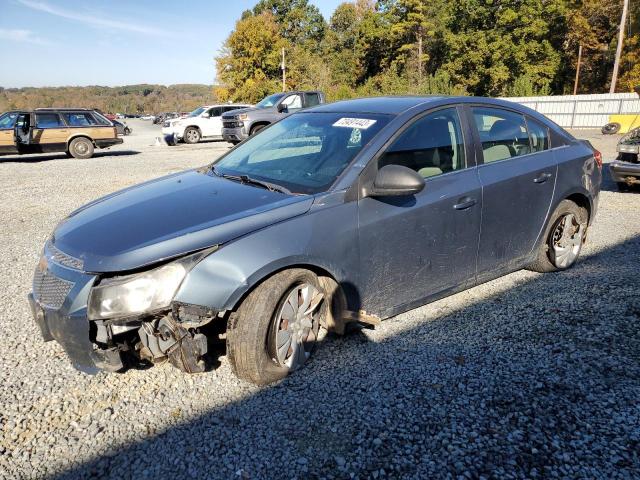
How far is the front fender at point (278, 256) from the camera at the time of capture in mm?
2471

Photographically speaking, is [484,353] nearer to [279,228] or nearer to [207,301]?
[279,228]

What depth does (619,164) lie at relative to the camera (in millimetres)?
8070

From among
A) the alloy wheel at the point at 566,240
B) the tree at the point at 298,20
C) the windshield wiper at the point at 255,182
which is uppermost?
the tree at the point at 298,20

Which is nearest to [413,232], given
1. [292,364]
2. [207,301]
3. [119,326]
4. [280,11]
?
[292,364]

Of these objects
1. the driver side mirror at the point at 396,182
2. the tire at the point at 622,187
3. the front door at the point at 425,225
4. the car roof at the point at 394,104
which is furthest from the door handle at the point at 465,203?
the tire at the point at 622,187

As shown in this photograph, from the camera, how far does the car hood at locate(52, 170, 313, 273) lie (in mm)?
2453

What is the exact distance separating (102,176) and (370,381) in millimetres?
10930

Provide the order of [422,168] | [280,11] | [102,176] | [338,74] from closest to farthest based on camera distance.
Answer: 1. [422,168]
2. [102,176]
3. [338,74]
4. [280,11]

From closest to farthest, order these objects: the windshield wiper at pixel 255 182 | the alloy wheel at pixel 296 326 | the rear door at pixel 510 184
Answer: the alloy wheel at pixel 296 326, the windshield wiper at pixel 255 182, the rear door at pixel 510 184

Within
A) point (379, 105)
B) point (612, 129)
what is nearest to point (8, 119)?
point (379, 105)

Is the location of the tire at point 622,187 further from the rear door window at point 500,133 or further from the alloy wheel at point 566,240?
the rear door window at point 500,133

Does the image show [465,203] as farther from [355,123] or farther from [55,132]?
[55,132]

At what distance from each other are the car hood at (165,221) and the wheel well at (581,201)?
9.65 feet

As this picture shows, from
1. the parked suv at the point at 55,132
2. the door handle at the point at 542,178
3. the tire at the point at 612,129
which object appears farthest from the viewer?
the tire at the point at 612,129
